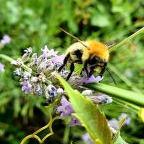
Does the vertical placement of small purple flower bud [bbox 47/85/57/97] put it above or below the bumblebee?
below

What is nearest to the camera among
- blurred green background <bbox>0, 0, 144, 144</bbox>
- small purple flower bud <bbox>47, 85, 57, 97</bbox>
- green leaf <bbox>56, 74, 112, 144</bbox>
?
green leaf <bbox>56, 74, 112, 144</bbox>

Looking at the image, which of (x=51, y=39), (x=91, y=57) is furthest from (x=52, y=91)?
(x=51, y=39)

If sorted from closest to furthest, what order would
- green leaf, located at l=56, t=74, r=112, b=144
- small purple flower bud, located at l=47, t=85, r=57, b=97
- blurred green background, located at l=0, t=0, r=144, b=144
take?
1. green leaf, located at l=56, t=74, r=112, b=144
2. small purple flower bud, located at l=47, t=85, r=57, b=97
3. blurred green background, located at l=0, t=0, r=144, b=144

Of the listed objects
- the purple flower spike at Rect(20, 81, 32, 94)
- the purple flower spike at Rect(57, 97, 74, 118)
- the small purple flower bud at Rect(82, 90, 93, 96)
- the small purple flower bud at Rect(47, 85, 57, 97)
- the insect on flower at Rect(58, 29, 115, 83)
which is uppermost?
the insect on flower at Rect(58, 29, 115, 83)

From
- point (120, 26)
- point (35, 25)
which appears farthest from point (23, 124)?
point (120, 26)

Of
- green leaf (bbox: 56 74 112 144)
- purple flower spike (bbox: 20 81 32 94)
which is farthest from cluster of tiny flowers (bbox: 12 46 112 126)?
green leaf (bbox: 56 74 112 144)

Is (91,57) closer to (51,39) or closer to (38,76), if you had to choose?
(38,76)

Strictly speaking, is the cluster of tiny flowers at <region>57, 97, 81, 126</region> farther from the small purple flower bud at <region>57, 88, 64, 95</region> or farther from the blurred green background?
the blurred green background
